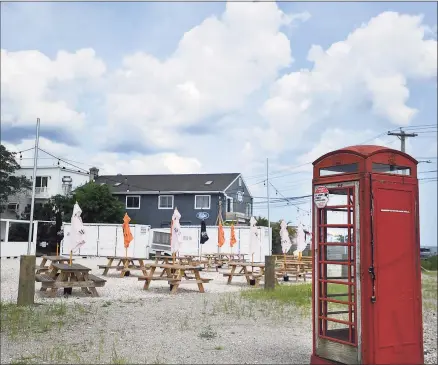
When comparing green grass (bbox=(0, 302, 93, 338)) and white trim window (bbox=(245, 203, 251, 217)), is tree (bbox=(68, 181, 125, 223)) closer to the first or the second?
white trim window (bbox=(245, 203, 251, 217))

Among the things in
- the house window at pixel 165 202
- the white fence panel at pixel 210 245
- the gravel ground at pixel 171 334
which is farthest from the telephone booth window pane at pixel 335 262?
the white fence panel at pixel 210 245

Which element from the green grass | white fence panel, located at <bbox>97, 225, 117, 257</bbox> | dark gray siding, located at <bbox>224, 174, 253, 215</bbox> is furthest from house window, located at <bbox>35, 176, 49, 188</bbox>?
dark gray siding, located at <bbox>224, 174, 253, 215</bbox>

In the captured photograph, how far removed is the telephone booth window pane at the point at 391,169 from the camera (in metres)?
4.33

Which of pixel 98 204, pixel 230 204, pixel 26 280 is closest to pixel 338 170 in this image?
pixel 26 280

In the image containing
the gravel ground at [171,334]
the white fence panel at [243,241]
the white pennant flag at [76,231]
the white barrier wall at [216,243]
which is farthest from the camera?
the white fence panel at [243,241]

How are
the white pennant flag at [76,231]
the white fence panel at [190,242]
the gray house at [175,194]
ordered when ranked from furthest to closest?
the white fence panel at [190,242]
the gray house at [175,194]
the white pennant flag at [76,231]

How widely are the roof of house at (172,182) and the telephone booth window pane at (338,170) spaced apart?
424 inches

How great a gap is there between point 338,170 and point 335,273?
3.45 feet

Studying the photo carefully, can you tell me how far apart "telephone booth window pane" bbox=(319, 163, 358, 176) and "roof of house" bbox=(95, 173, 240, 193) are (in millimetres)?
10779

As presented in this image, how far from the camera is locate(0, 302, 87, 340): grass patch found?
20.9 ft

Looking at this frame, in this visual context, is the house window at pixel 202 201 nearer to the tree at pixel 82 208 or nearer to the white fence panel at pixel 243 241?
the tree at pixel 82 208

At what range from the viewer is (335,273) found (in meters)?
4.84

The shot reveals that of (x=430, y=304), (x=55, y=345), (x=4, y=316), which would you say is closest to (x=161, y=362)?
(x=55, y=345)

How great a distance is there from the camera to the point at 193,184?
53.1ft
